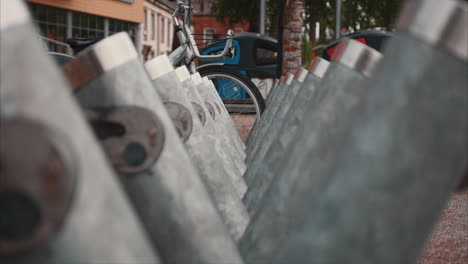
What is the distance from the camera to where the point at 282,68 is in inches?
365

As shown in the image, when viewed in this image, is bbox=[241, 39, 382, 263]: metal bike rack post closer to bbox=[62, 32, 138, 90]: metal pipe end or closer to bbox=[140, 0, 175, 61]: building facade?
bbox=[62, 32, 138, 90]: metal pipe end

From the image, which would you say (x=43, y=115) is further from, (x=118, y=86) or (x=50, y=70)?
(x=118, y=86)

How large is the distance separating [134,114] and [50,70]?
0.32 meters

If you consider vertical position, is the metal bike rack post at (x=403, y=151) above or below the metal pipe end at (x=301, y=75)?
above

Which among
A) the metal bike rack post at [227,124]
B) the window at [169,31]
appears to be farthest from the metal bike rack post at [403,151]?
the window at [169,31]

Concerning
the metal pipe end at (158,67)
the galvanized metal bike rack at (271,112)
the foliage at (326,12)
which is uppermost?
the metal pipe end at (158,67)

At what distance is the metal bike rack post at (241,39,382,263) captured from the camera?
135 centimetres

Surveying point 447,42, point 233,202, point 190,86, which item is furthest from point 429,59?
point 190,86

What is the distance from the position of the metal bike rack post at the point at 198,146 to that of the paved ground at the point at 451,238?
4.60 feet

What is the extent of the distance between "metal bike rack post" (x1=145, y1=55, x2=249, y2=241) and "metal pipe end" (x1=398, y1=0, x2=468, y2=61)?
32.5 inches

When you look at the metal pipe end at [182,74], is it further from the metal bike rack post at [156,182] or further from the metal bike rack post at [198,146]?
the metal bike rack post at [156,182]

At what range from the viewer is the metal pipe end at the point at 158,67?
1.73 m

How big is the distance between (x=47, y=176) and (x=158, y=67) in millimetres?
894

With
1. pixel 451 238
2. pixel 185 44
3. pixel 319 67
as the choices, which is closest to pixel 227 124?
pixel 451 238
